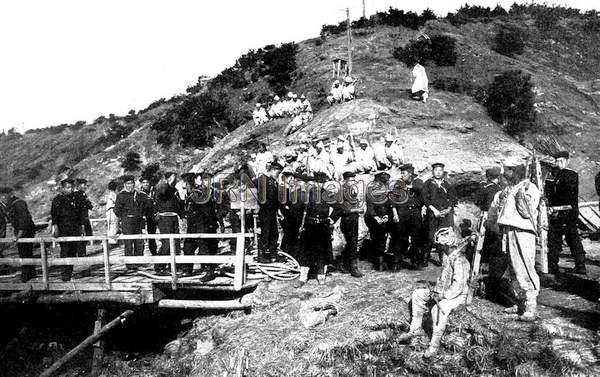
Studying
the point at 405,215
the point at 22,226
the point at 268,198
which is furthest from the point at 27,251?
the point at 405,215

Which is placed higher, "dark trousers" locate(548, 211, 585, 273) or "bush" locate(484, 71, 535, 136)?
"bush" locate(484, 71, 535, 136)

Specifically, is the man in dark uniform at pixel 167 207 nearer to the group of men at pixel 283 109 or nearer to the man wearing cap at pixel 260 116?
the group of men at pixel 283 109

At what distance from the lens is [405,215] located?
8.30 metres

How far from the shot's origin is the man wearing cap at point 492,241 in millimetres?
6594

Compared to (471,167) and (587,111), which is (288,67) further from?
(471,167)

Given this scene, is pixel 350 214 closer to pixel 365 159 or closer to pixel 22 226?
pixel 365 159

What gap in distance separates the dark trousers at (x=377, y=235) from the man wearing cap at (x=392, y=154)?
4.35 metres

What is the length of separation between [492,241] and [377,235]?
6.63 feet

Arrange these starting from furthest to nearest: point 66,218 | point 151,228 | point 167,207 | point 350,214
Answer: point 151,228 → point 66,218 → point 167,207 → point 350,214

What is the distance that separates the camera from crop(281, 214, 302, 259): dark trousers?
29.7 ft

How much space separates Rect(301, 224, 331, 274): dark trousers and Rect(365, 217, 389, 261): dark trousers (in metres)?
0.93

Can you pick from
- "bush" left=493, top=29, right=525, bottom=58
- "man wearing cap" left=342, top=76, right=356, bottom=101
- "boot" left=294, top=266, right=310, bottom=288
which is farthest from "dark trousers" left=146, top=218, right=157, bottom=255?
"bush" left=493, top=29, right=525, bottom=58

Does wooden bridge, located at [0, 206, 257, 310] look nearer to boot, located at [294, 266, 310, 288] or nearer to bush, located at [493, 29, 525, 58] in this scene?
boot, located at [294, 266, 310, 288]

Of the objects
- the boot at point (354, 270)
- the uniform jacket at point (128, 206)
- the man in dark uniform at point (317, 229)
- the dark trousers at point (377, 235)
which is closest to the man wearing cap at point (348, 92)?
the dark trousers at point (377, 235)
